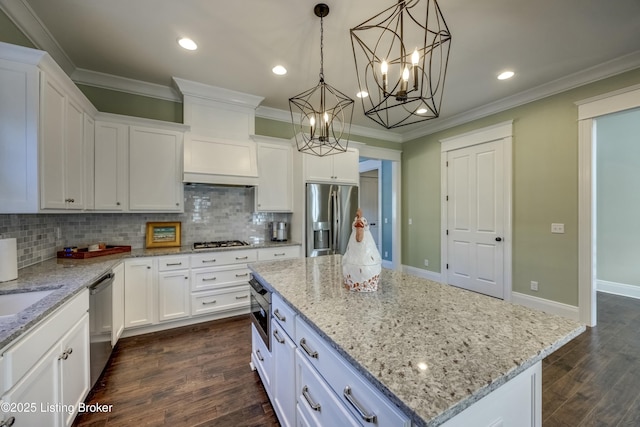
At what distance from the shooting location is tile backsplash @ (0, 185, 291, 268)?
2.15 metres

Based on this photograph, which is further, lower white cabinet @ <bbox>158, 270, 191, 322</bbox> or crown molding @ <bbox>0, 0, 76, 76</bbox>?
lower white cabinet @ <bbox>158, 270, 191, 322</bbox>

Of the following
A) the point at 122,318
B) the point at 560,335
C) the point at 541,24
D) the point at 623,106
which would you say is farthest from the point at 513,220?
the point at 122,318

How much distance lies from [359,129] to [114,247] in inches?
155

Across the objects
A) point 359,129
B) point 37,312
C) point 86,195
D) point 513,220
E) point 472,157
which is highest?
point 359,129

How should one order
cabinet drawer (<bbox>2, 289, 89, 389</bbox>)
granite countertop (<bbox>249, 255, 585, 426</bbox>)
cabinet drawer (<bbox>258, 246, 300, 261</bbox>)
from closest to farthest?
granite countertop (<bbox>249, 255, 585, 426</bbox>), cabinet drawer (<bbox>2, 289, 89, 389</bbox>), cabinet drawer (<bbox>258, 246, 300, 261</bbox>)

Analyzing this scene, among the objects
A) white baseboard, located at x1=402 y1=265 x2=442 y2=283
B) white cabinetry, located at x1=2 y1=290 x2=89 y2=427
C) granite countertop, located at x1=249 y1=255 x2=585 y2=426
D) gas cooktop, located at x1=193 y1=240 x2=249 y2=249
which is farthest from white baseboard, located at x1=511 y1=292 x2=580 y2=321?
white cabinetry, located at x1=2 y1=290 x2=89 y2=427

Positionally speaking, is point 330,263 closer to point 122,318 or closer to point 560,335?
point 560,335

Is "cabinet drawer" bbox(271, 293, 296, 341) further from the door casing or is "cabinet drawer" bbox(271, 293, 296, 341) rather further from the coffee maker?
the door casing

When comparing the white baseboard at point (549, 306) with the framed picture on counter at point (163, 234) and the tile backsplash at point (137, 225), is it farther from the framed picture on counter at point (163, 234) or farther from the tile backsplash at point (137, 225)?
the framed picture on counter at point (163, 234)

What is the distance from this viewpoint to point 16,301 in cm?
154

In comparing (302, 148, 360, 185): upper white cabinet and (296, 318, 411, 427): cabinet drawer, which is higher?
(302, 148, 360, 185): upper white cabinet

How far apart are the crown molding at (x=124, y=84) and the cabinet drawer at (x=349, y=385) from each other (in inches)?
131

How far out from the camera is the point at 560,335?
0.96 m

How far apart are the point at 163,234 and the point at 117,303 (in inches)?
37.1
